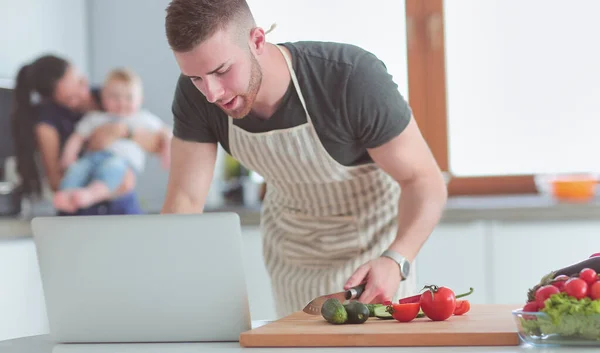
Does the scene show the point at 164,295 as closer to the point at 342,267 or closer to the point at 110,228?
the point at 110,228

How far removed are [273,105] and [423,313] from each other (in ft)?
2.10

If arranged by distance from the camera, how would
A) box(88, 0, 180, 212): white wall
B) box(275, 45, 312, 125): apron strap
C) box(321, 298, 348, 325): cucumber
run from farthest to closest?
box(88, 0, 180, 212): white wall
box(275, 45, 312, 125): apron strap
box(321, 298, 348, 325): cucumber

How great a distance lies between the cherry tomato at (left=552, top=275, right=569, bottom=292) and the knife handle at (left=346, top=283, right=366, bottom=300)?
0.40 metres

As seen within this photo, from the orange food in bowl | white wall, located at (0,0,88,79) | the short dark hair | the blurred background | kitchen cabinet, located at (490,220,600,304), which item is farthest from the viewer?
white wall, located at (0,0,88,79)

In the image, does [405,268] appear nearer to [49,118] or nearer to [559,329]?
[559,329]

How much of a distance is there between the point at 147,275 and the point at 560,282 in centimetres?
60

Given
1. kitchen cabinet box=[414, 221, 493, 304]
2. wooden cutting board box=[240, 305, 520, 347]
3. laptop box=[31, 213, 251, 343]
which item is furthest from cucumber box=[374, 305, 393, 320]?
kitchen cabinet box=[414, 221, 493, 304]

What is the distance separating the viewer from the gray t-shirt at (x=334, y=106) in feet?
5.82

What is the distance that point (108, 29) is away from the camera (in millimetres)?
3785

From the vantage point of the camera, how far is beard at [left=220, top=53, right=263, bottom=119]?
66.3 inches

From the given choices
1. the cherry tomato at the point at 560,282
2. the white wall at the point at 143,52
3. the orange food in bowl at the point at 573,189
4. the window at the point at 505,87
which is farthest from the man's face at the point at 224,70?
the white wall at the point at 143,52

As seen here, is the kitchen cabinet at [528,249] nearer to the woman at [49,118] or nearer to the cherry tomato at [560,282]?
the woman at [49,118]

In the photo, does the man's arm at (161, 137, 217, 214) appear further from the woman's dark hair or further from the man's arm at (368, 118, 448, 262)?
the woman's dark hair

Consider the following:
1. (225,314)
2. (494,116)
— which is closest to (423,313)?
(225,314)
